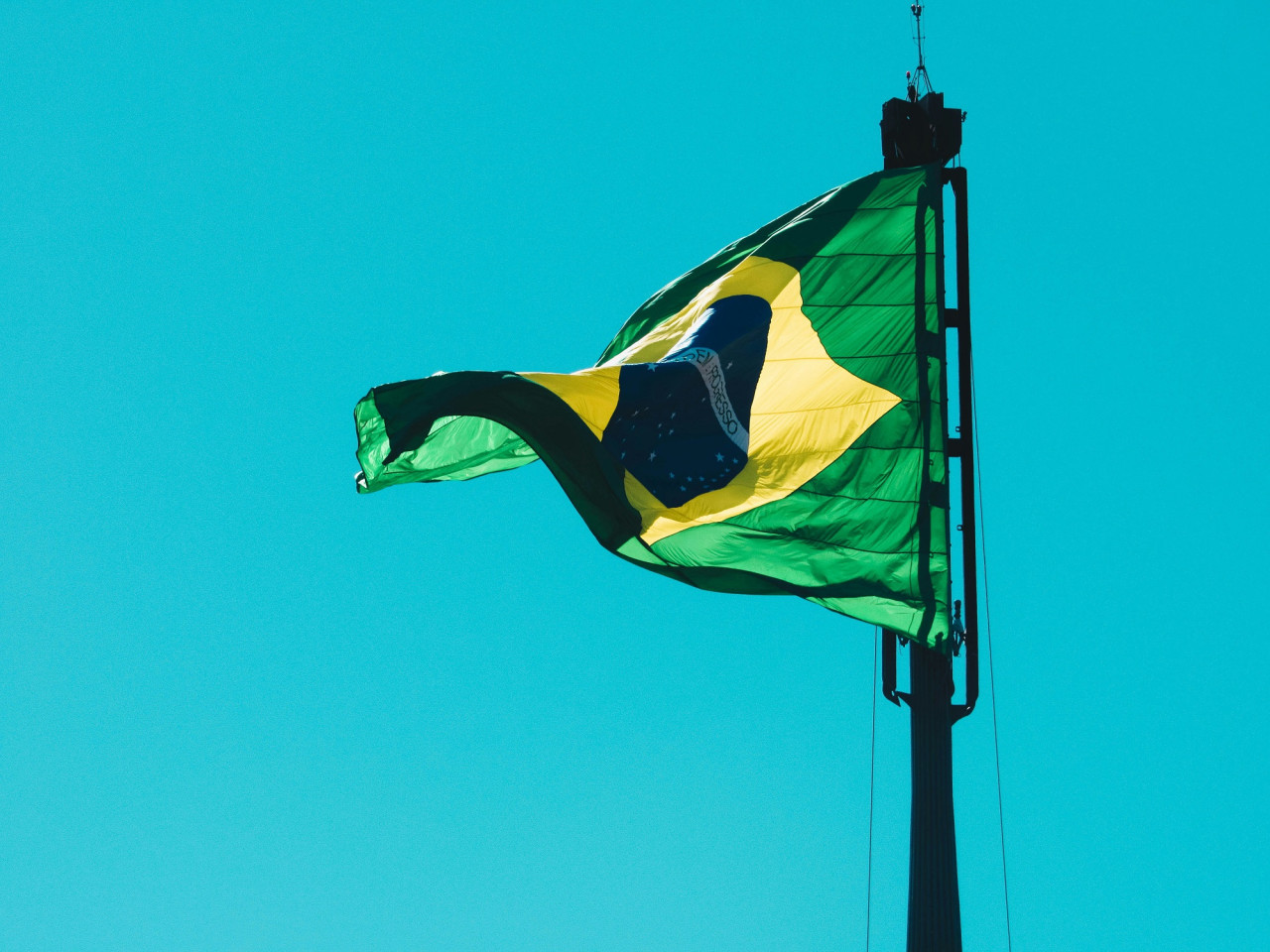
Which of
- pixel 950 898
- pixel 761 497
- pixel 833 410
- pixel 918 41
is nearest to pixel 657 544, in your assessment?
pixel 761 497

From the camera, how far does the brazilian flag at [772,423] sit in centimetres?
2202

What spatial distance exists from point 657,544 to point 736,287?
15.4 feet

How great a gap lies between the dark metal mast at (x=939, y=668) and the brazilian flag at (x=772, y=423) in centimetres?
57

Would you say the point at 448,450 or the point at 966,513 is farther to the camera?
the point at 448,450

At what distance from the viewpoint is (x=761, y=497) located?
22.8 metres

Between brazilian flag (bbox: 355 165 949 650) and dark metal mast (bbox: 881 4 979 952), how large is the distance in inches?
22.5

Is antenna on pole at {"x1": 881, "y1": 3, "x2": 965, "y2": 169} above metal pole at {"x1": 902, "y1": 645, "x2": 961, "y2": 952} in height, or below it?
above

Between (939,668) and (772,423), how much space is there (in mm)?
3816

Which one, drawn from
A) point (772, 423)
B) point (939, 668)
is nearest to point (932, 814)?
point (939, 668)

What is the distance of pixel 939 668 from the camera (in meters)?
23.5

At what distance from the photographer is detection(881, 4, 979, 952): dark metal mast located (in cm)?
2238

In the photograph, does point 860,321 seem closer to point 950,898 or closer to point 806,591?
point 806,591

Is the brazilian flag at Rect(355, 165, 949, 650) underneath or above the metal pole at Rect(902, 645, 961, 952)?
above

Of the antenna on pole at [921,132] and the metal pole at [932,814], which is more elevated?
the antenna on pole at [921,132]
